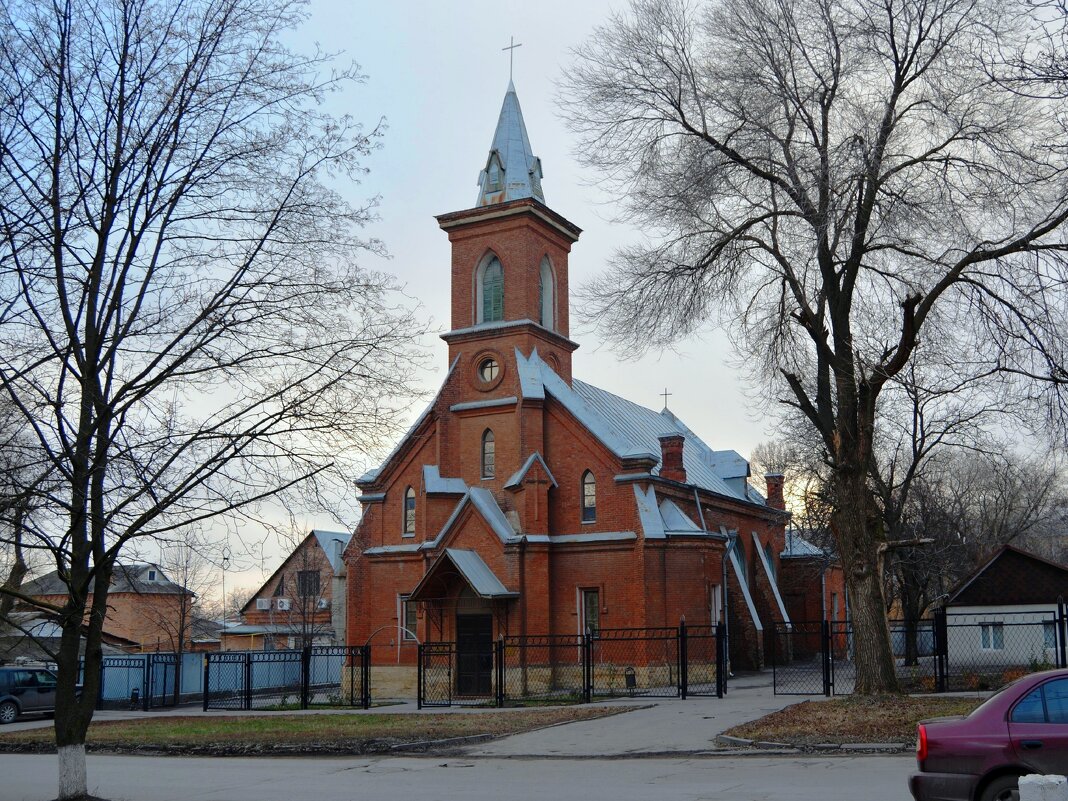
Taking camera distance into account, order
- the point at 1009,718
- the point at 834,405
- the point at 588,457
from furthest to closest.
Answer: the point at 588,457 → the point at 834,405 → the point at 1009,718

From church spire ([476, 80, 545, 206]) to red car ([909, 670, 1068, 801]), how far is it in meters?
28.4

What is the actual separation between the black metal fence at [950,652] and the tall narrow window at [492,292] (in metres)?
13.8

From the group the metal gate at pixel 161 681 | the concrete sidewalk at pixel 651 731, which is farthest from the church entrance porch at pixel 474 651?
the metal gate at pixel 161 681

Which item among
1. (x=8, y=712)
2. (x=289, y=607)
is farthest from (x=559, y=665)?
(x=289, y=607)

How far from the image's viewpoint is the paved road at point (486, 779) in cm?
1236

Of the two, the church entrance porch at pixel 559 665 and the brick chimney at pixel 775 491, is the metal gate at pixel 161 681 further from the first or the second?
the brick chimney at pixel 775 491

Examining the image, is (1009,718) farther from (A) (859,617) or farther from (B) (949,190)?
(B) (949,190)

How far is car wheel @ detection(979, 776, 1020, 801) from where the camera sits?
367 inches

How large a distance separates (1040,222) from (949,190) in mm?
1683

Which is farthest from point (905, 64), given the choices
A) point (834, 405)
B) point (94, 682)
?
point (94, 682)

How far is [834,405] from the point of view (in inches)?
923

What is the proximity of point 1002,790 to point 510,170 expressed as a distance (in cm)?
3043

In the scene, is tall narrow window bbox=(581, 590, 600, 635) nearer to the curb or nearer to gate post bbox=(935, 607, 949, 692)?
gate post bbox=(935, 607, 949, 692)

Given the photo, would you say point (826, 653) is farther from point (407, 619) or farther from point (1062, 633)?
point (407, 619)
